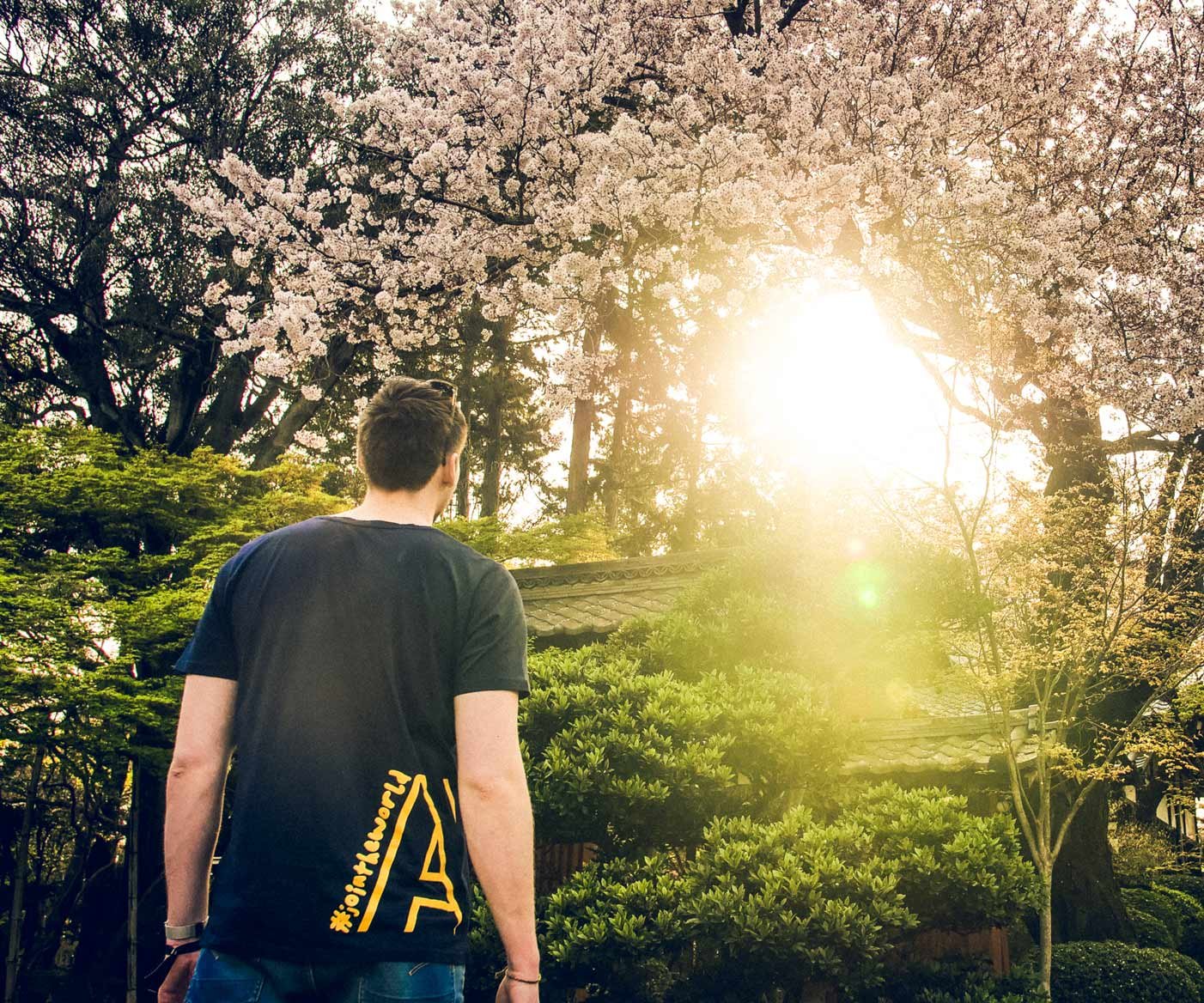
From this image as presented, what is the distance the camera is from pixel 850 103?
8.15m

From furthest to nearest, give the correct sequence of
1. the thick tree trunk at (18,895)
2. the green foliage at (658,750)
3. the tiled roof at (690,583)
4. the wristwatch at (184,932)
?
the thick tree trunk at (18,895) < the tiled roof at (690,583) < the green foliage at (658,750) < the wristwatch at (184,932)

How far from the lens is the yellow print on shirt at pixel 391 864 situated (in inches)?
59.0

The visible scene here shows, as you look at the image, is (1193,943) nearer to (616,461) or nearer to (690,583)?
(690,583)

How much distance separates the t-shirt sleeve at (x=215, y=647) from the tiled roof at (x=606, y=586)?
7.14m

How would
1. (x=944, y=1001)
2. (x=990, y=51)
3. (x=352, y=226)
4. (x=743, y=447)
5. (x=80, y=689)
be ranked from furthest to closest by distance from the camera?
(x=743, y=447), (x=352, y=226), (x=990, y=51), (x=80, y=689), (x=944, y=1001)

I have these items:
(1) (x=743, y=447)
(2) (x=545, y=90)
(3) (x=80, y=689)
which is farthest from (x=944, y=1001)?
(1) (x=743, y=447)

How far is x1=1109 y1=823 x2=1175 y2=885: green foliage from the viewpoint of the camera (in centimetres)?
1352

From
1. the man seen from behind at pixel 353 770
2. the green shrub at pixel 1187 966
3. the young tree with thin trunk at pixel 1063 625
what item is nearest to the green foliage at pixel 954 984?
the young tree with thin trunk at pixel 1063 625

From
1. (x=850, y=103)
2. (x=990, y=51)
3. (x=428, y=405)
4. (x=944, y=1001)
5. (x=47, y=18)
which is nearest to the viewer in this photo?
(x=428, y=405)

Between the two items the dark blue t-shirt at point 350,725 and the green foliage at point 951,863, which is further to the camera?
the green foliage at point 951,863

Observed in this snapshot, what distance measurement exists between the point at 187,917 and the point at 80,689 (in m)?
5.45

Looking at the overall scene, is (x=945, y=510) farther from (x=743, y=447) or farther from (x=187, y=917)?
(x=743, y=447)

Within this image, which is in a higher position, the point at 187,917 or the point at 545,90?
the point at 545,90

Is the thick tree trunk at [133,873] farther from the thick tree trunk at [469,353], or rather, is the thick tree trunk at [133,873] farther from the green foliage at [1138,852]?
the green foliage at [1138,852]
